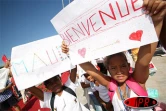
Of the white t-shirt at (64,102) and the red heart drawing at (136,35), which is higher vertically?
the red heart drawing at (136,35)

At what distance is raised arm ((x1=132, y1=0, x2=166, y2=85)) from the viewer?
1.09m

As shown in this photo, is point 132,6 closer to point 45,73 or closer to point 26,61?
point 45,73

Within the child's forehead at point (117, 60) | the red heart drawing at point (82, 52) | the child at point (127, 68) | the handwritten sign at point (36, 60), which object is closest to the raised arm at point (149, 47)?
the child at point (127, 68)

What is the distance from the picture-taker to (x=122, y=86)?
1.54m

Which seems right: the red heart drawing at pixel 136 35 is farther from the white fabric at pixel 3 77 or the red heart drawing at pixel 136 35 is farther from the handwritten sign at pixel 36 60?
the white fabric at pixel 3 77

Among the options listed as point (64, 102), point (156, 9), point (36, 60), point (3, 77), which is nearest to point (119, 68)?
point (156, 9)

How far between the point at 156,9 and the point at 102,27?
Result: 0.44m

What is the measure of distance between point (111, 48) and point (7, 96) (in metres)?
3.97

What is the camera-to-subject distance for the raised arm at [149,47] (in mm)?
1093

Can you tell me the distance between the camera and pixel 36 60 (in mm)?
2102

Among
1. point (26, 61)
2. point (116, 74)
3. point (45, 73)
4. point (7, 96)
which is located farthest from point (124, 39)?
point (7, 96)

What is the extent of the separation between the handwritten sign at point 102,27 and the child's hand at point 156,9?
4cm

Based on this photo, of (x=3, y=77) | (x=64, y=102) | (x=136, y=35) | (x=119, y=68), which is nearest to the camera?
(x=136, y=35)

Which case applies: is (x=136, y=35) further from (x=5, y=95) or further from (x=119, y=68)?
(x=5, y=95)
